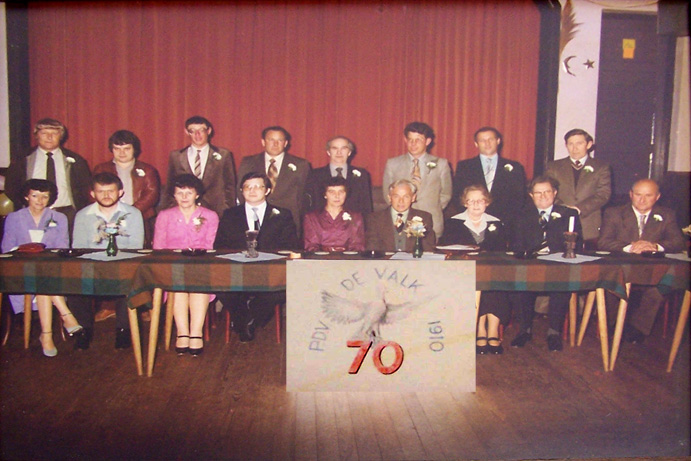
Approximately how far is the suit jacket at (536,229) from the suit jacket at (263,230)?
147 centimetres

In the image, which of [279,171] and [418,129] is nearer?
[279,171]

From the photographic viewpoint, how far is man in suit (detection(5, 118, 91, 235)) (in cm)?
405

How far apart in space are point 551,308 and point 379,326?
1.47 metres

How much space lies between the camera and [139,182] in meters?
4.19

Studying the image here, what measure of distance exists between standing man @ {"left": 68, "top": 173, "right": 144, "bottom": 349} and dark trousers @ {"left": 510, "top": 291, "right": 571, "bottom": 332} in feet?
8.06

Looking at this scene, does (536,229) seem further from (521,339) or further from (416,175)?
(416,175)

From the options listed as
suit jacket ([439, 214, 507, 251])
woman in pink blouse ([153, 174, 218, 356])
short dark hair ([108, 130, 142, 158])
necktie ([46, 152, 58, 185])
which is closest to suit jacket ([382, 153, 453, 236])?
suit jacket ([439, 214, 507, 251])

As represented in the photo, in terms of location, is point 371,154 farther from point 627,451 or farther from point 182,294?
point 627,451

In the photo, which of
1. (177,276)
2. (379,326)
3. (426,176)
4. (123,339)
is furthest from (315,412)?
(426,176)

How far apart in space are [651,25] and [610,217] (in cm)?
214

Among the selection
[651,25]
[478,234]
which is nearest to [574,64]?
[651,25]

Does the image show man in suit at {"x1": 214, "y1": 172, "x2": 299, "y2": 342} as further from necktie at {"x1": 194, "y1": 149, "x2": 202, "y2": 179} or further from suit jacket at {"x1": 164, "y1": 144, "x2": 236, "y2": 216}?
necktie at {"x1": 194, "y1": 149, "x2": 202, "y2": 179}

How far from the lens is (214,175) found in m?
4.44

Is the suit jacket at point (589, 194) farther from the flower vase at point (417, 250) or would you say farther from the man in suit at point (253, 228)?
the man in suit at point (253, 228)
